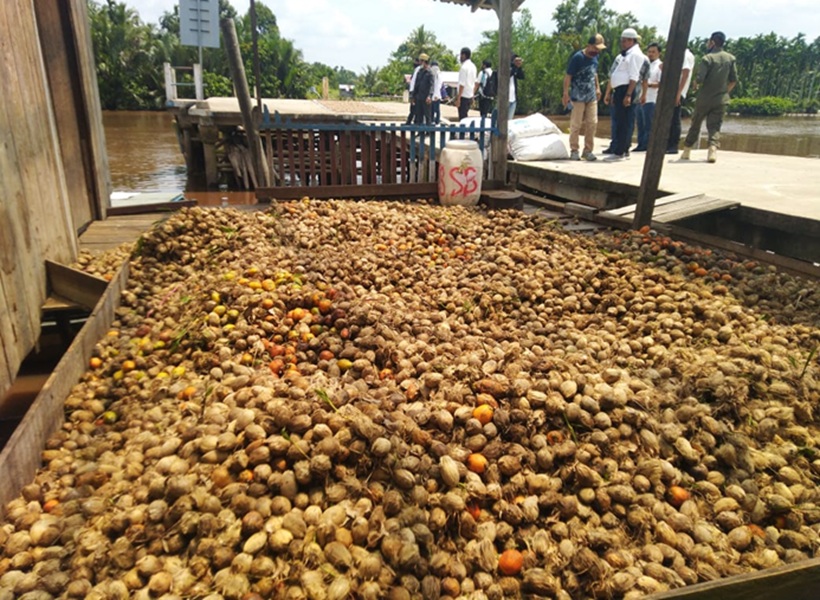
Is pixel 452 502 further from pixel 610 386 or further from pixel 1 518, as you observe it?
pixel 1 518

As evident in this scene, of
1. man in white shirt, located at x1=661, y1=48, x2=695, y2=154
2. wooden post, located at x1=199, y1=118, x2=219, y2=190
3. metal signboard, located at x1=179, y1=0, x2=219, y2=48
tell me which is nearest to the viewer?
man in white shirt, located at x1=661, y1=48, x2=695, y2=154

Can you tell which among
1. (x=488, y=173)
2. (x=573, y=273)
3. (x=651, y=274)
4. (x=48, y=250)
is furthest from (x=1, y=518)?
(x=488, y=173)

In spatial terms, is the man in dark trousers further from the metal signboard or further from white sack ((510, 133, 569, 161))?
the metal signboard

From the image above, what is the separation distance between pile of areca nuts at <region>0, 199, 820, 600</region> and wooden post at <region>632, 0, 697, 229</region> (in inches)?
70.2

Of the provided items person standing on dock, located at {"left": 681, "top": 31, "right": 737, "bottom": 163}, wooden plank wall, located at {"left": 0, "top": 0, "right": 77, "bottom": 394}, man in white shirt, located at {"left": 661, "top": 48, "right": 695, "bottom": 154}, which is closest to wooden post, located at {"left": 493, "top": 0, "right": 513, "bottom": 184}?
Answer: man in white shirt, located at {"left": 661, "top": 48, "right": 695, "bottom": 154}

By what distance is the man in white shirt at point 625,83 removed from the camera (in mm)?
8141

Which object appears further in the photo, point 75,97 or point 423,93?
point 423,93

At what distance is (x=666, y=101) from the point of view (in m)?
4.84

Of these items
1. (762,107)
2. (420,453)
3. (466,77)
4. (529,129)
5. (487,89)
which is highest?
(762,107)

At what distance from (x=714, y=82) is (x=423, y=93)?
5440mm

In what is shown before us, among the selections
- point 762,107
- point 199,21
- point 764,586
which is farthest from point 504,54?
point 762,107

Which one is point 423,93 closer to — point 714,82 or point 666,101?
point 714,82

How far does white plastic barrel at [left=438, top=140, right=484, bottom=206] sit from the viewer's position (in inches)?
252

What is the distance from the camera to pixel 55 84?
496 cm
